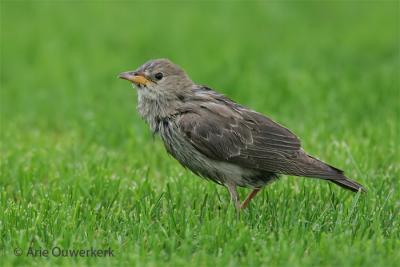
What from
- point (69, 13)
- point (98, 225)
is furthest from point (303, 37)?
point (98, 225)

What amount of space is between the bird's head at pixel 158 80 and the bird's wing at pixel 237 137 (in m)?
0.26

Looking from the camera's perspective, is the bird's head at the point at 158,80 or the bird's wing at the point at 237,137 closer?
the bird's wing at the point at 237,137

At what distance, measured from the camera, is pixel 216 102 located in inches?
294

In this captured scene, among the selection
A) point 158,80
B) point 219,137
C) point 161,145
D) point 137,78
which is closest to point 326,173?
point 219,137

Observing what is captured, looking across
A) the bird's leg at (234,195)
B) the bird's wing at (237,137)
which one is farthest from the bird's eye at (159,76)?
the bird's leg at (234,195)

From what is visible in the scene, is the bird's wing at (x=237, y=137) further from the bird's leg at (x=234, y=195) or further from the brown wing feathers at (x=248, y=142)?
the bird's leg at (x=234, y=195)

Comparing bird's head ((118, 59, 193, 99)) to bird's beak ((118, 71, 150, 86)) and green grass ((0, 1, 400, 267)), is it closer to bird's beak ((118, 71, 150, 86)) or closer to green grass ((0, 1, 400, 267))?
bird's beak ((118, 71, 150, 86))

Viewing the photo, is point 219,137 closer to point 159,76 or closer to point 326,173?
point 159,76

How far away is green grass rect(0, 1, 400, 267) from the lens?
6.18 m

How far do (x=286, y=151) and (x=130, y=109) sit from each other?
459 centimetres

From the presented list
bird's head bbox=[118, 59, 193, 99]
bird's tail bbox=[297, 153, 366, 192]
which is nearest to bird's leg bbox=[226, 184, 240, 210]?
bird's tail bbox=[297, 153, 366, 192]

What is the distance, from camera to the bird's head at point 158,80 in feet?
24.3

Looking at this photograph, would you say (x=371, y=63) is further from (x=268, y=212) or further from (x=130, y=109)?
(x=268, y=212)

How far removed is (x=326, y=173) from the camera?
6969 millimetres
